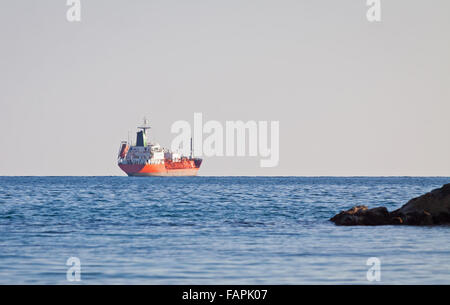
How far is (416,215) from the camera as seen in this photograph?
40.7 m

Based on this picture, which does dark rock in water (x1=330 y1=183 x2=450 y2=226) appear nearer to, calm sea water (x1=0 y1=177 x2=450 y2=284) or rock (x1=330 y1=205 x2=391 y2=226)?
rock (x1=330 y1=205 x2=391 y2=226)

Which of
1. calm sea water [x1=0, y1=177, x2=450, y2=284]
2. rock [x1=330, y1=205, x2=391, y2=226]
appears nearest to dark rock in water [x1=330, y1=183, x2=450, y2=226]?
rock [x1=330, y1=205, x2=391, y2=226]

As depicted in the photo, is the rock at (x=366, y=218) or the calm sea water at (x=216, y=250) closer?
the calm sea water at (x=216, y=250)

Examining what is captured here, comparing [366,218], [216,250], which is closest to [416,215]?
[366,218]

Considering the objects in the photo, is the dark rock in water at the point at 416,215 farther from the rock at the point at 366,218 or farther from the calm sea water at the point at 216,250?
the calm sea water at the point at 216,250

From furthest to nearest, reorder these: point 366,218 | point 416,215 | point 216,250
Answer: point 366,218, point 416,215, point 216,250

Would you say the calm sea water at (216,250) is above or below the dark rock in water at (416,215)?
below

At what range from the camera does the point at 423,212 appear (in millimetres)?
40656

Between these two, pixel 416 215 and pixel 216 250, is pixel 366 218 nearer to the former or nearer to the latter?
pixel 416 215

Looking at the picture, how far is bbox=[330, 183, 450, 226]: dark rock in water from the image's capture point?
4053 cm

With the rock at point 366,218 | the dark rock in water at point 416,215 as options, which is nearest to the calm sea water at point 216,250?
the rock at point 366,218

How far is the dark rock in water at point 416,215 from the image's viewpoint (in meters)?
40.5
